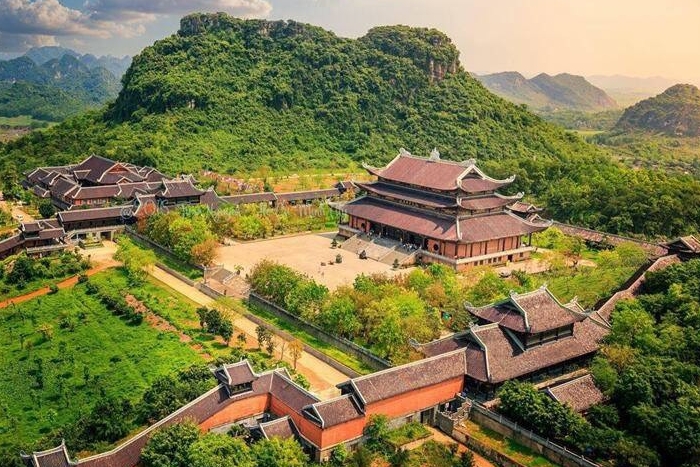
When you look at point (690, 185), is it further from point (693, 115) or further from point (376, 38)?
point (693, 115)

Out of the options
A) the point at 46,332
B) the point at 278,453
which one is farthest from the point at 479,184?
the point at 278,453

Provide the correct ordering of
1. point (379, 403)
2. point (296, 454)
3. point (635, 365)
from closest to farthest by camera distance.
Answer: point (296, 454) → point (379, 403) → point (635, 365)

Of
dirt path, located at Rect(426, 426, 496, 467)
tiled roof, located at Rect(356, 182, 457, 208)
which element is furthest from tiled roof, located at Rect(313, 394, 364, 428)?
tiled roof, located at Rect(356, 182, 457, 208)

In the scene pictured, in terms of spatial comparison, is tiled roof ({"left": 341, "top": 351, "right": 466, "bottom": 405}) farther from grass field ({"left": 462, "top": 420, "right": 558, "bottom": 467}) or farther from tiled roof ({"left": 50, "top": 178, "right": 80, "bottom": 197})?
tiled roof ({"left": 50, "top": 178, "right": 80, "bottom": 197})

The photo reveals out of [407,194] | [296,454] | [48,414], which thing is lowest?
[48,414]

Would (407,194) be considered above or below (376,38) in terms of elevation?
below

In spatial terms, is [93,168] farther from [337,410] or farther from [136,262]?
[337,410]

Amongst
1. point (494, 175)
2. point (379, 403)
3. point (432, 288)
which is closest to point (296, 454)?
point (379, 403)
